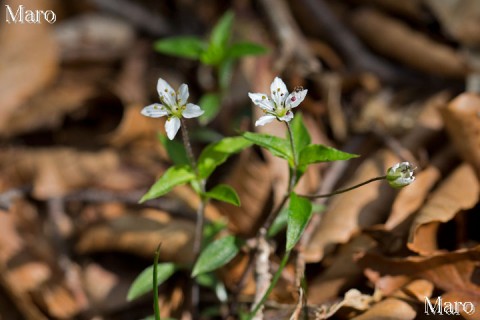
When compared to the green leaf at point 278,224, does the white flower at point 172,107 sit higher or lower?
higher

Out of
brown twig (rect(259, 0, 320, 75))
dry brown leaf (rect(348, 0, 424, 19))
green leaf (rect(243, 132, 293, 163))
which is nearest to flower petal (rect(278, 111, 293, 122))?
green leaf (rect(243, 132, 293, 163))

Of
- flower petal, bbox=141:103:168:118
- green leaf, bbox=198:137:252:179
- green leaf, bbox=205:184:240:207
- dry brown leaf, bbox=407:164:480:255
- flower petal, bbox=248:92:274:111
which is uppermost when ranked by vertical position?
flower petal, bbox=248:92:274:111

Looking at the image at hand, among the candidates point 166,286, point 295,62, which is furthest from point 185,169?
point 295,62

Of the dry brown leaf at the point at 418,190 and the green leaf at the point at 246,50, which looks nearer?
the dry brown leaf at the point at 418,190

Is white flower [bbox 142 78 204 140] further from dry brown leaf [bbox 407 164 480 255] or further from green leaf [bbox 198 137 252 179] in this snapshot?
dry brown leaf [bbox 407 164 480 255]

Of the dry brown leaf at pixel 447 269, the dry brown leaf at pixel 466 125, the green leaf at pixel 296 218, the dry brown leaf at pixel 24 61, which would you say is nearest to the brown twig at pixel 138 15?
the dry brown leaf at pixel 24 61

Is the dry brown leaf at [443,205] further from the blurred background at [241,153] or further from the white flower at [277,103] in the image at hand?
the white flower at [277,103]

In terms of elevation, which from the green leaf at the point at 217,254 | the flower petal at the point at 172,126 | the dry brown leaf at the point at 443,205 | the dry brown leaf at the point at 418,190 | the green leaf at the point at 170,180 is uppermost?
the flower petal at the point at 172,126
